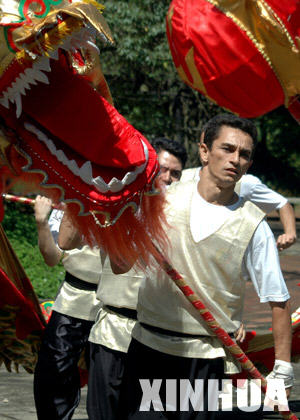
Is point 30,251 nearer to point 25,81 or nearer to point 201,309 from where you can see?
point 201,309

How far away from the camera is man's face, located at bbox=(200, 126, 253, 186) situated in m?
3.51

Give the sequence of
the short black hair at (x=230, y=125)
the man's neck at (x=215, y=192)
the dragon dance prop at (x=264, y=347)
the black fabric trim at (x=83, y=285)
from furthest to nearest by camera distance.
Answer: the dragon dance prop at (x=264, y=347)
the black fabric trim at (x=83, y=285)
the short black hair at (x=230, y=125)
the man's neck at (x=215, y=192)

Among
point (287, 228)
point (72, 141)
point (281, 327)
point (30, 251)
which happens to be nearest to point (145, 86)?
point (30, 251)

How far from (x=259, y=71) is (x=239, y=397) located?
201cm

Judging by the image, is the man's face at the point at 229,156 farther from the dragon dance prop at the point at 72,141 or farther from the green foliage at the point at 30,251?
the green foliage at the point at 30,251

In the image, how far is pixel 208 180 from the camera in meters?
3.53

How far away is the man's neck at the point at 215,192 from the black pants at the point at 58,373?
4.17 ft

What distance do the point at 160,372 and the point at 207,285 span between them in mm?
400

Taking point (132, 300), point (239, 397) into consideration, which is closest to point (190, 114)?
point (239, 397)

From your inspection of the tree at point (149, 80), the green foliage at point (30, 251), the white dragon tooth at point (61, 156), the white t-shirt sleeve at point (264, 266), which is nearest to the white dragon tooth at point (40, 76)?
the white dragon tooth at point (61, 156)

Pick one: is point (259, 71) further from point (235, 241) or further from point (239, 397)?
point (239, 397)

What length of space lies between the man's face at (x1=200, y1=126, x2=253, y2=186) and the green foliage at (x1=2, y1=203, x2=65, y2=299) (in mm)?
5049

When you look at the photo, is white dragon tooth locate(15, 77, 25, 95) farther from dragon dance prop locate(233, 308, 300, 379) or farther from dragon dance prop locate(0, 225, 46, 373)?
dragon dance prop locate(233, 308, 300, 379)

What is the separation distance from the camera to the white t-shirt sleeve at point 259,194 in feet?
15.1
